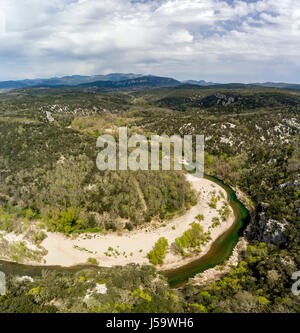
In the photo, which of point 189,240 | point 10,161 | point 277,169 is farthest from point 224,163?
point 10,161

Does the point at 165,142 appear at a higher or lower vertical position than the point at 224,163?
higher

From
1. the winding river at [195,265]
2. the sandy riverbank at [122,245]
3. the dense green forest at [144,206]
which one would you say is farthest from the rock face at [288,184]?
the winding river at [195,265]

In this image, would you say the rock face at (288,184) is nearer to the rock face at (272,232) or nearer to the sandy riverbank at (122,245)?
the rock face at (272,232)

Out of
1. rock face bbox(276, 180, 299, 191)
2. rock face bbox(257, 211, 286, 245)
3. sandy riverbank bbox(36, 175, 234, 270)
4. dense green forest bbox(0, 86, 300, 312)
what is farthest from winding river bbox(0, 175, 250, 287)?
rock face bbox(276, 180, 299, 191)

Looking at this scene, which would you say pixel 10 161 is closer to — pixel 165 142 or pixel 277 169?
pixel 165 142

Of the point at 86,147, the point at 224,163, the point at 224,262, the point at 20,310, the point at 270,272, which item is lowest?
the point at 224,262

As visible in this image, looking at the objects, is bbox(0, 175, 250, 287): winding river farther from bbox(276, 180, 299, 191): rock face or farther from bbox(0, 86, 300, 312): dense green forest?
bbox(276, 180, 299, 191): rock face

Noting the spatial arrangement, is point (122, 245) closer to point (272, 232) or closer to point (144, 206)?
point (144, 206)
